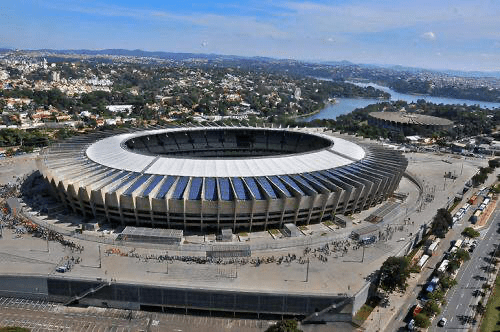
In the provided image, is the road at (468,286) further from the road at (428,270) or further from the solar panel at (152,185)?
the solar panel at (152,185)

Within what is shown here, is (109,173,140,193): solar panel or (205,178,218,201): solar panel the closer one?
(205,178,218,201): solar panel

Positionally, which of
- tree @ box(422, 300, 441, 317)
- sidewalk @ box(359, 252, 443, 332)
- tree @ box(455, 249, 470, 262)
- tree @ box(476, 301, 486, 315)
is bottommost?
sidewalk @ box(359, 252, 443, 332)

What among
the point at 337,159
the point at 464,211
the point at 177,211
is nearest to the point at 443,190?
the point at 464,211

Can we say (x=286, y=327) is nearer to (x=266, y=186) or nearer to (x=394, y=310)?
(x=394, y=310)

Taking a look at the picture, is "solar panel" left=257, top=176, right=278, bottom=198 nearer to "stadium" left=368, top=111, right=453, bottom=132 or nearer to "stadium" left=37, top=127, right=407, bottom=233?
"stadium" left=37, top=127, right=407, bottom=233

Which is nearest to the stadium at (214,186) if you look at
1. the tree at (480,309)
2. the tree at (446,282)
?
the tree at (446,282)

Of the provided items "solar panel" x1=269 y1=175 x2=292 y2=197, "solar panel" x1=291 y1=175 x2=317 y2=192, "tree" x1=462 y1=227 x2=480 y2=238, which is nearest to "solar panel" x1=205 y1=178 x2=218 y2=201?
"solar panel" x1=269 y1=175 x2=292 y2=197

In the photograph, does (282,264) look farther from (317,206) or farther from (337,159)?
(337,159)
